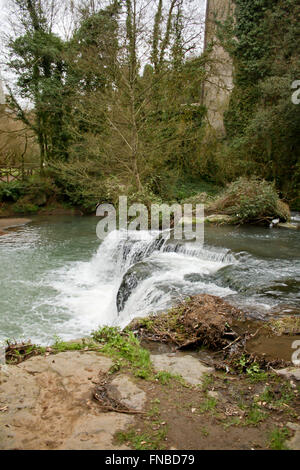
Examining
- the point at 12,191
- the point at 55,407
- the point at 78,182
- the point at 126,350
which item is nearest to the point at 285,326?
the point at 126,350

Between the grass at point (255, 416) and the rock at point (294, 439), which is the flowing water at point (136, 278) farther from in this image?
the rock at point (294, 439)

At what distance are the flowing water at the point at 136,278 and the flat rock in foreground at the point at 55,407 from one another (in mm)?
2004

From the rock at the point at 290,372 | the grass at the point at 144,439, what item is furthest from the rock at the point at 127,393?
the rock at the point at 290,372

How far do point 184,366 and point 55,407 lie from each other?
134cm

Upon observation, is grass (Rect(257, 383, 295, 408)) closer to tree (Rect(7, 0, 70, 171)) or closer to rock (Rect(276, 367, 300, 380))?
rock (Rect(276, 367, 300, 380))

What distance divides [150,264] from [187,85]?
1073 centimetres

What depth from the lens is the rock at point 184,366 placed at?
328 centimetres

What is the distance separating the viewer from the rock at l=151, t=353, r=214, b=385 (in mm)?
3283

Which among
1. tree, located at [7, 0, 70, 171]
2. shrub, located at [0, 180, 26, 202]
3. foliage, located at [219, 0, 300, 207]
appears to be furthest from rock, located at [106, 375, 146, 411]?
shrub, located at [0, 180, 26, 202]

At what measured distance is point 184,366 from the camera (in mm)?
3504

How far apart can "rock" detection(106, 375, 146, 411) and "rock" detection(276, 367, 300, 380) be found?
131 centimetres

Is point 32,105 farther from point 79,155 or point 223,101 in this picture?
point 223,101
